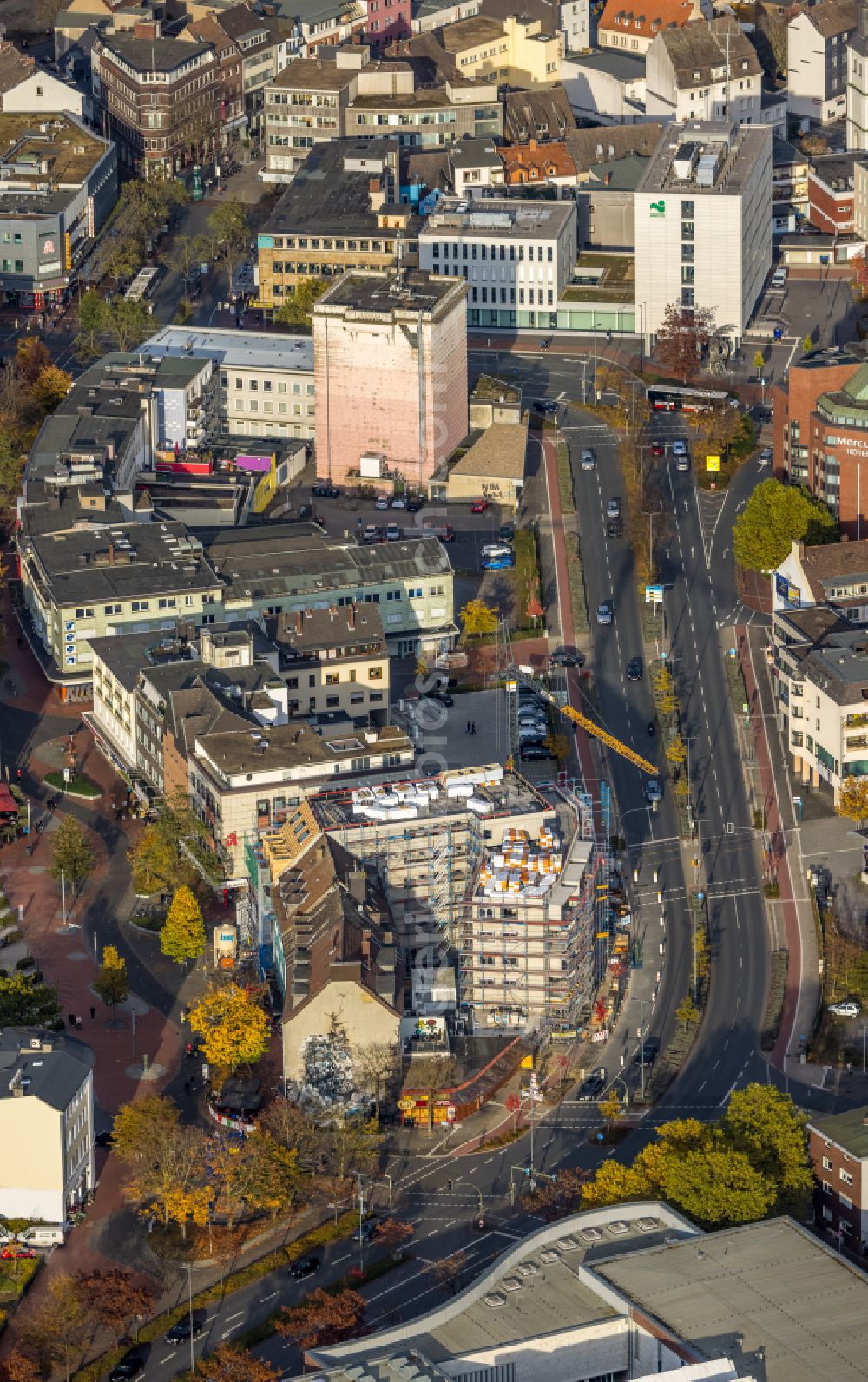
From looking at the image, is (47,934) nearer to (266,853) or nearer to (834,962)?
(266,853)

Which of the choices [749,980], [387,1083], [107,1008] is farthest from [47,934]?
[749,980]

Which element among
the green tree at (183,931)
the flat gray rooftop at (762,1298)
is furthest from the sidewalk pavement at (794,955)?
the green tree at (183,931)

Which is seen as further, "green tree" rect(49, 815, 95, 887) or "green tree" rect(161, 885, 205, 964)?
"green tree" rect(49, 815, 95, 887)

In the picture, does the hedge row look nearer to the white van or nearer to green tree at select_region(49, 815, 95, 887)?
green tree at select_region(49, 815, 95, 887)

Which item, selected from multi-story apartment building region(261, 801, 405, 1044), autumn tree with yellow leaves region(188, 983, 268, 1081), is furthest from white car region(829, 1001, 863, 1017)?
autumn tree with yellow leaves region(188, 983, 268, 1081)

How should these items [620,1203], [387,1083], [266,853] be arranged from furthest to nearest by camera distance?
[266,853] → [387,1083] → [620,1203]

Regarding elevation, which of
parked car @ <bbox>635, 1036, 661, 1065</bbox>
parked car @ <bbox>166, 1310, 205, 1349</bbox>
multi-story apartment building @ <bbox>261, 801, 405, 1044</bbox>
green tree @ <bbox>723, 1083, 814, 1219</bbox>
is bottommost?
parked car @ <bbox>166, 1310, 205, 1349</bbox>
